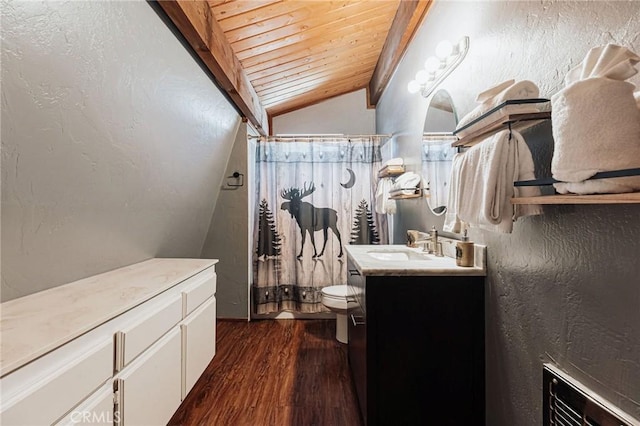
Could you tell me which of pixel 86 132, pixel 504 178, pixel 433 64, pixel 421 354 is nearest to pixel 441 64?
pixel 433 64

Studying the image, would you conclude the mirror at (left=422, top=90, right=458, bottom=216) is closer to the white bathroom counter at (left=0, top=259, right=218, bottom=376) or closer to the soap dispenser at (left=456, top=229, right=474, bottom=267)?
the soap dispenser at (left=456, top=229, right=474, bottom=267)

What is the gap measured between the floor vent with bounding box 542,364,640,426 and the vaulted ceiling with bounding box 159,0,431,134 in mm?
2049

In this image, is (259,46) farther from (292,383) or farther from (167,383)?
(292,383)

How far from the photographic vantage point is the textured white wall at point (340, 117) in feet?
12.9

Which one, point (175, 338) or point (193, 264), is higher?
point (193, 264)

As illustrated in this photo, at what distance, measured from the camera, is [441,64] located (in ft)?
5.51

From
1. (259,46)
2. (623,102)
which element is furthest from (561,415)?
(259,46)

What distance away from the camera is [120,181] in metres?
1.48

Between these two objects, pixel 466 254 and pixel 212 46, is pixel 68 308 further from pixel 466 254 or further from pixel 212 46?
pixel 466 254

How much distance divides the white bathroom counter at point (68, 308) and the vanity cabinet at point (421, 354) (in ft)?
3.29

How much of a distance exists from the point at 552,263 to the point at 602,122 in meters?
0.52

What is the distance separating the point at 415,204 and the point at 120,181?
6.41ft

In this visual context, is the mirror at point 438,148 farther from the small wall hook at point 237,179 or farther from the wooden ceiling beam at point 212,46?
the small wall hook at point 237,179

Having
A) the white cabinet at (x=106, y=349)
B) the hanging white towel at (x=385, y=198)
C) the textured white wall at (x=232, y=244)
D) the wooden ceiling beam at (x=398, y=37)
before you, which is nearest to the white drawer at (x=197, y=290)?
the white cabinet at (x=106, y=349)
